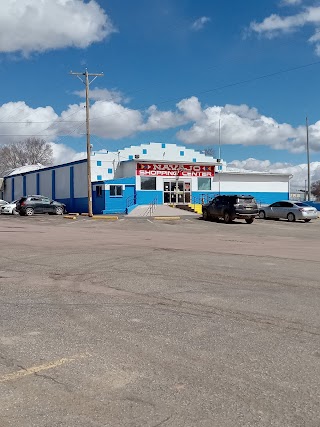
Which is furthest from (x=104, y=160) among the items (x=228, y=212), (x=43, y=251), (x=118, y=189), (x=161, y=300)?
(x=161, y=300)

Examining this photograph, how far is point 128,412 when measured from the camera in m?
3.66

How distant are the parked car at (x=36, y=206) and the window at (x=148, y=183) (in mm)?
7794

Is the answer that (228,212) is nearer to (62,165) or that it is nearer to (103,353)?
(62,165)

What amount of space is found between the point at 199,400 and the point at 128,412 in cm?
61

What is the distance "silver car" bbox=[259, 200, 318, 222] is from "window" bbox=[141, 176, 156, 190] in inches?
472

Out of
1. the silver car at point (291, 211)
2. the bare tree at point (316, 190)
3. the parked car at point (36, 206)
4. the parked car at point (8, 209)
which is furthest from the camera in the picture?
the bare tree at point (316, 190)

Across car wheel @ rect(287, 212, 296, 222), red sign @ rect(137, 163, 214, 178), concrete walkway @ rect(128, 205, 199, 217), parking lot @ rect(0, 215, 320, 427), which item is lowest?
parking lot @ rect(0, 215, 320, 427)

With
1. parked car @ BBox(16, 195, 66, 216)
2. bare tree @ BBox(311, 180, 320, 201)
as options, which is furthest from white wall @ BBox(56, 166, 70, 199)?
bare tree @ BBox(311, 180, 320, 201)

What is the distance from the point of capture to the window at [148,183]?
42656mm

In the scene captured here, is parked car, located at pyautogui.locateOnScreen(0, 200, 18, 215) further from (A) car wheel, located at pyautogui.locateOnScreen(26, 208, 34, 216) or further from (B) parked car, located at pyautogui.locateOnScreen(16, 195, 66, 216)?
(A) car wheel, located at pyautogui.locateOnScreen(26, 208, 34, 216)

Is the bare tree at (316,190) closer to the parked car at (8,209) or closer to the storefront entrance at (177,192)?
the storefront entrance at (177,192)

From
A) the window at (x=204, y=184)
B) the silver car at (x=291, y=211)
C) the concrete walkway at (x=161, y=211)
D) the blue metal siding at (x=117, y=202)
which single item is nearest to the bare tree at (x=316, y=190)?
the window at (x=204, y=184)

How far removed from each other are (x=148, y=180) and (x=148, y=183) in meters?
0.28

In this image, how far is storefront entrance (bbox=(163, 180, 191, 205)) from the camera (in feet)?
144
